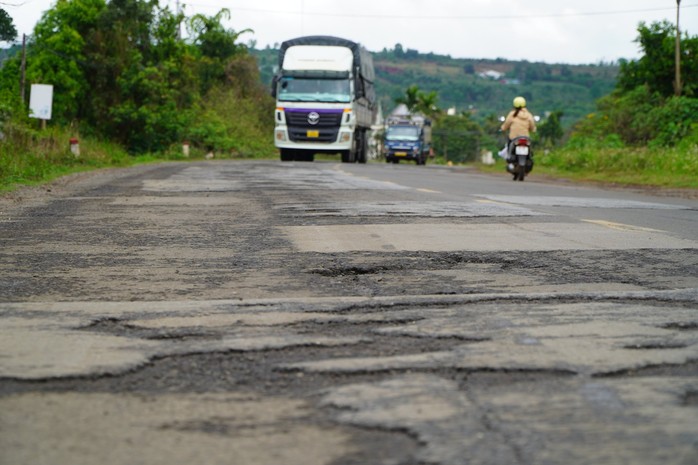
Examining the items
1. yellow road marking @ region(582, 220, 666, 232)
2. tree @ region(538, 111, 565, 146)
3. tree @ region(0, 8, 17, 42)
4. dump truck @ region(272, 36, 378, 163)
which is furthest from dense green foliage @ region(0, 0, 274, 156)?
tree @ region(538, 111, 565, 146)

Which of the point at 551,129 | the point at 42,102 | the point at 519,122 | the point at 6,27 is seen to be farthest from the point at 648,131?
the point at 551,129

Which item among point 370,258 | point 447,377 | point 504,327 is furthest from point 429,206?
point 447,377

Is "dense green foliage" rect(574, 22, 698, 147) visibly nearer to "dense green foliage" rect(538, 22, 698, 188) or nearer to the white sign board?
"dense green foliage" rect(538, 22, 698, 188)

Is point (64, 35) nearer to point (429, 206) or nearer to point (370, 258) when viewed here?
point (429, 206)

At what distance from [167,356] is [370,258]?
277 centimetres

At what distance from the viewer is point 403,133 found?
48.2 metres

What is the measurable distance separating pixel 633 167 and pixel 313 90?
11339 mm

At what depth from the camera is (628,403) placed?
2.75 metres

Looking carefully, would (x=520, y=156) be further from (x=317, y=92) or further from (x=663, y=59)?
(x=663, y=59)

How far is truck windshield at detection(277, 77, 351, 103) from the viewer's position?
3048 centimetres

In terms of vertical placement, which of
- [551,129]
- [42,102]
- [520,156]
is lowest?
[520,156]

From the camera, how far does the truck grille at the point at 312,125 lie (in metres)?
30.7

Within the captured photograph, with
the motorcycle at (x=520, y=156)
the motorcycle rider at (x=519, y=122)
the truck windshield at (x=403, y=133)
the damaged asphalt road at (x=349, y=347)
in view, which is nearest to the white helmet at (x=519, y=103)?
the motorcycle rider at (x=519, y=122)

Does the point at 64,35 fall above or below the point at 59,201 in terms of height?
above
